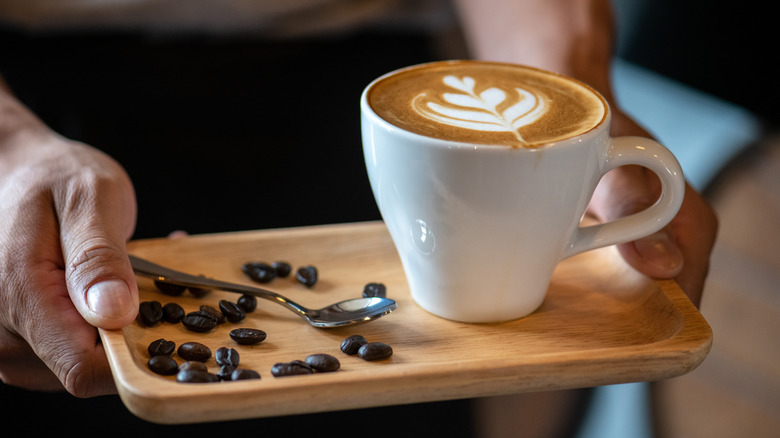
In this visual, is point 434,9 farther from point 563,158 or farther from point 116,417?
point 116,417

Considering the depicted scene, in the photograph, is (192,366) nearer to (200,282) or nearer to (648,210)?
(200,282)

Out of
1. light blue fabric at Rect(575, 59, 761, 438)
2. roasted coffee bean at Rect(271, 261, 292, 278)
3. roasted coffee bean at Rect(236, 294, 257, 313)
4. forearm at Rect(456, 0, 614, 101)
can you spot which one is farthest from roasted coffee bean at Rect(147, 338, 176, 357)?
light blue fabric at Rect(575, 59, 761, 438)

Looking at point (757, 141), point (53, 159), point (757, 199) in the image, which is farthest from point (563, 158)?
point (757, 199)

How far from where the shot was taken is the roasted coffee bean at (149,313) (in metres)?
0.90

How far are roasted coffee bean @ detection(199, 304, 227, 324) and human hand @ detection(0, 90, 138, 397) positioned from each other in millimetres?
93

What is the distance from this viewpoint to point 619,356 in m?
0.81

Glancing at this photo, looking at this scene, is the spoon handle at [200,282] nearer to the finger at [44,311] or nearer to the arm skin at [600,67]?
the finger at [44,311]

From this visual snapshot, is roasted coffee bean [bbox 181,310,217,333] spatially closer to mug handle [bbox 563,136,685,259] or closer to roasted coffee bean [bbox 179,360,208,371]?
roasted coffee bean [bbox 179,360,208,371]

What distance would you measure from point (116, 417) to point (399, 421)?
2.15 feet

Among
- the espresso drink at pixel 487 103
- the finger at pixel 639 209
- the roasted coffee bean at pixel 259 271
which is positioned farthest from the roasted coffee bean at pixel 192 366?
the finger at pixel 639 209

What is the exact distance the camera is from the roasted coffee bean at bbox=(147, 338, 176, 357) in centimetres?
83

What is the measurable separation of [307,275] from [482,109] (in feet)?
1.10

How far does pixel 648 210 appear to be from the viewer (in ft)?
3.08

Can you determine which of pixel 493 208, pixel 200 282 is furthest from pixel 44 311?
pixel 493 208
